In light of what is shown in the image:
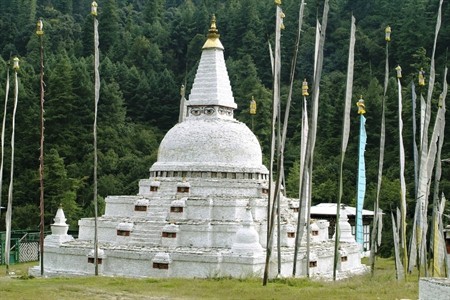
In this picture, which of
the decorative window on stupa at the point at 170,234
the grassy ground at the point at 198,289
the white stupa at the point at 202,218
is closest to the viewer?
the grassy ground at the point at 198,289

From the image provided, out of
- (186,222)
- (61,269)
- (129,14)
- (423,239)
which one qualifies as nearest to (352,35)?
(423,239)

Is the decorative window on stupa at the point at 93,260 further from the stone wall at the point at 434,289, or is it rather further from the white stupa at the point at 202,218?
the stone wall at the point at 434,289

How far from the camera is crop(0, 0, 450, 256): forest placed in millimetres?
48062

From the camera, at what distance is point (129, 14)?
314 feet

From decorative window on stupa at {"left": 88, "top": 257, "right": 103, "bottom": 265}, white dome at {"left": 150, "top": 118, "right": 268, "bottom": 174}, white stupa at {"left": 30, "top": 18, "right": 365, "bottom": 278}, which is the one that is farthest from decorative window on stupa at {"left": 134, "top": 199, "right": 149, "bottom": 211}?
decorative window on stupa at {"left": 88, "top": 257, "right": 103, "bottom": 265}

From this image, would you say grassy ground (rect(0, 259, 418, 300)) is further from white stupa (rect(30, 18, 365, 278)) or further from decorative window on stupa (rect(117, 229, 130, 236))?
decorative window on stupa (rect(117, 229, 130, 236))

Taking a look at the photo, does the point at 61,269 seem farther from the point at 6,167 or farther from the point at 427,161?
the point at 6,167

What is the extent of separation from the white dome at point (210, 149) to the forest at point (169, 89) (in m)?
11.7

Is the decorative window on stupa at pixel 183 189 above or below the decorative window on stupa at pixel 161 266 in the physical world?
above

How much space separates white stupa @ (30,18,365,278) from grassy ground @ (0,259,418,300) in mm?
3093

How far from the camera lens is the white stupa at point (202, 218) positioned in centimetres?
2497

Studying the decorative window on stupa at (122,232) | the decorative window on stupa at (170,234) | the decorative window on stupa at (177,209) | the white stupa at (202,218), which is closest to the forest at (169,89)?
the white stupa at (202,218)

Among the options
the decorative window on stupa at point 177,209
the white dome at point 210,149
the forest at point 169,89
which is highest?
the forest at point 169,89

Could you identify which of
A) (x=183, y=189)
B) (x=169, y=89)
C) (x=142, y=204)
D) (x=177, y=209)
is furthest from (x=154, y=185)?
(x=169, y=89)
